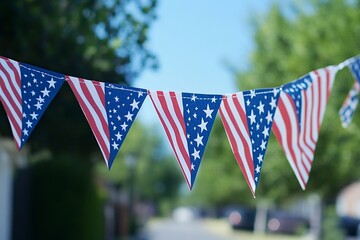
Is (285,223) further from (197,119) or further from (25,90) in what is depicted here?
(25,90)

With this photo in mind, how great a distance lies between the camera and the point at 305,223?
42.8m

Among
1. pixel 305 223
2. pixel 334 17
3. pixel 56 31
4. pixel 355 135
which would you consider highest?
pixel 334 17

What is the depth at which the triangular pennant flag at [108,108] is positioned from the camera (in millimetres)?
7109

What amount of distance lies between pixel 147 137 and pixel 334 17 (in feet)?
175

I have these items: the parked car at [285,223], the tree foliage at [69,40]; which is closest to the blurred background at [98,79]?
the tree foliage at [69,40]

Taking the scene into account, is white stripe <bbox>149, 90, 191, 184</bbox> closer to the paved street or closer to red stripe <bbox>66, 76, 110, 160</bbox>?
red stripe <bbox>66, 76, 110, 160</bbox>

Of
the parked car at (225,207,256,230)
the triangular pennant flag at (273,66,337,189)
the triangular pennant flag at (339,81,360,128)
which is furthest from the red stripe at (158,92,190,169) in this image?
the parked car at (225,207,256,230)

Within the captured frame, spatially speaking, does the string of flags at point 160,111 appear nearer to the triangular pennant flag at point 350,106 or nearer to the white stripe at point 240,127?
the white stripe at point 240,127

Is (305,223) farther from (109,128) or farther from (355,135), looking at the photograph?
(109,128)

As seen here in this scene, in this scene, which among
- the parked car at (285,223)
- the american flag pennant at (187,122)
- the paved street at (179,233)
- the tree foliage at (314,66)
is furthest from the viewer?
the parked car at (285,223)

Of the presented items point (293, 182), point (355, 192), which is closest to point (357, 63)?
point (293, 182)

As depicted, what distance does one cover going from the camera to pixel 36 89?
7043 mm

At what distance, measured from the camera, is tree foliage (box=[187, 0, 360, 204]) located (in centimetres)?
1820

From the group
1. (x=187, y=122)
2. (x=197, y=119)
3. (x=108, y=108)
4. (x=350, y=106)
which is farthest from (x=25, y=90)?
(x=350, y=106)
